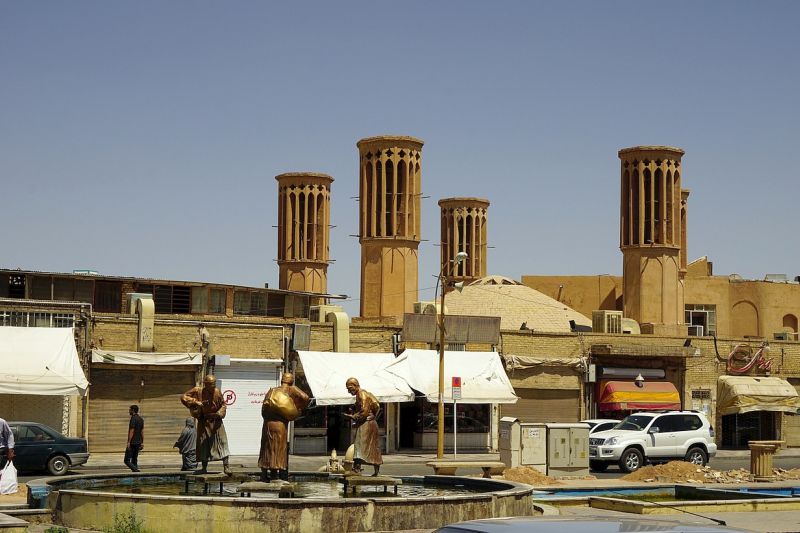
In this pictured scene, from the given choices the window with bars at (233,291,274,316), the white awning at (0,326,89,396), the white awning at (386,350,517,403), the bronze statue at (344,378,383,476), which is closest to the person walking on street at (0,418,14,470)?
the bronze statue at (344,378,383,476)

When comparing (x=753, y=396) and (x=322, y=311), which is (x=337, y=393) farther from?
(x=753, y=396)

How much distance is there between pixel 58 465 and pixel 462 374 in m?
16.1

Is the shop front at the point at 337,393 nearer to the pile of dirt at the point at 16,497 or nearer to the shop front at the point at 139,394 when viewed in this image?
the shop front at the point at 139,394

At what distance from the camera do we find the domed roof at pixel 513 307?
54312 mm

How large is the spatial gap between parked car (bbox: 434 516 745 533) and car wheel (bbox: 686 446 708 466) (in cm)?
2650

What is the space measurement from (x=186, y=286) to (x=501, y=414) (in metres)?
11.5

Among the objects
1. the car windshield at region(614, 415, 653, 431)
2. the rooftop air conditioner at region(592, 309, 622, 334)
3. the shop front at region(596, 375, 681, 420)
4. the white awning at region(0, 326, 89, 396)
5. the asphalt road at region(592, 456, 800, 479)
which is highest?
the rooftop air conditioner at region(592, 309, 622, 334)

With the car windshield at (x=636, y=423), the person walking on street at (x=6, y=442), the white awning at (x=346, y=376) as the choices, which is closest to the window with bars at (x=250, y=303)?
the white awning at (x=346, y=376)

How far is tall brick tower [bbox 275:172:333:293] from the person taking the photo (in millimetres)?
71375

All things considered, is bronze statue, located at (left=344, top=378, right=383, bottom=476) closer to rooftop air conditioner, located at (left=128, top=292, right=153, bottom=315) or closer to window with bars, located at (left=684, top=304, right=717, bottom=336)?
rooftop air conditioner, located at (left=128, top=292, right=153, bottom=315)

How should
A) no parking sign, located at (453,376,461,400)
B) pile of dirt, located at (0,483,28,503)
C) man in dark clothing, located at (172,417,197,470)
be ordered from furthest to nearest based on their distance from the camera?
1. no parking sign, located at (453,376,461,400)
2. man in dark clothing, located at (172,417,197,470)
3. pile of dirt, located at (0,483,28,503)

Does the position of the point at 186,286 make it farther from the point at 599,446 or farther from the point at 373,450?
the point at 373,450

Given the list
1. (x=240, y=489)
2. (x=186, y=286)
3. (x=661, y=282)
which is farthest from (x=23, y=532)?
(x=661, y=282)

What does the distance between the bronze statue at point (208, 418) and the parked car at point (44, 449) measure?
30.5 feet
